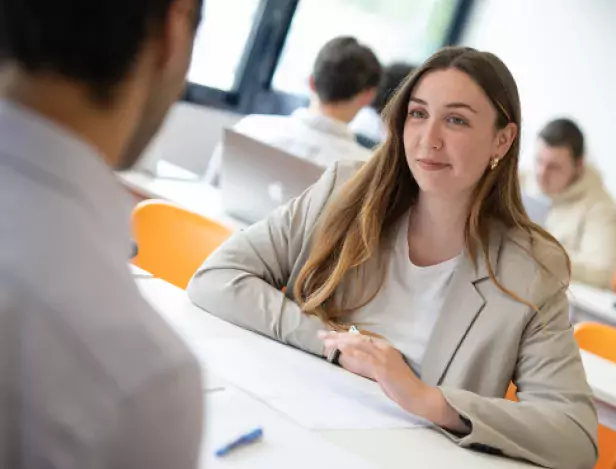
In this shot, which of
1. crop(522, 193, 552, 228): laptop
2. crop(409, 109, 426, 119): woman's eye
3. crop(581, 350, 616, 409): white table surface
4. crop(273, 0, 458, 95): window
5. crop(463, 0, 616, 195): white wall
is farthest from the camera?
crop(463, 0, 616, 195): white wall

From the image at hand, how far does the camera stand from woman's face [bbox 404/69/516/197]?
1795 millimetres

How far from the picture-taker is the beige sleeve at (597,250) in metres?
3.88

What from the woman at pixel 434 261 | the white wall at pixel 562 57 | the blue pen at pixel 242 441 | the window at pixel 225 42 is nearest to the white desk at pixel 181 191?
the woman at pixel 434 261

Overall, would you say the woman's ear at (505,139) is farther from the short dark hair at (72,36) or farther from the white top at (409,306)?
the short dark hair at (72,36)

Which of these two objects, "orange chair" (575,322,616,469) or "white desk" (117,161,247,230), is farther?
"white desk" (117,161,247,230)

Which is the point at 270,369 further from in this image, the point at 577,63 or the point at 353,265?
the point at 577,63

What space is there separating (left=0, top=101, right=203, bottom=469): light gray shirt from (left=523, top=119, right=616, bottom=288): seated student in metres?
3.82

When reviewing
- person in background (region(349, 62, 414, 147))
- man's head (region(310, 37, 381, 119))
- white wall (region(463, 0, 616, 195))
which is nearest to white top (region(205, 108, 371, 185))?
man's head (region(310, 37, 381, 119))

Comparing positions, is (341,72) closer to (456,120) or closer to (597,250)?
(597,250)

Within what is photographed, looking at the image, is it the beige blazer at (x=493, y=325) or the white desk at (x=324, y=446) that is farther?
the beige blazer at (x=493, y=325)

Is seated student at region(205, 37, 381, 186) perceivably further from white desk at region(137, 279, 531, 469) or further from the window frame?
white desk at region(137, 279, 531, 469)

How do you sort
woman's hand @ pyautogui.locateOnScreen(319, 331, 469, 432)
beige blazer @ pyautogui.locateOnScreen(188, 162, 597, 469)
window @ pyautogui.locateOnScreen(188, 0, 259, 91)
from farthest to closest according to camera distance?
window @ pyautogui.locateOnScreen(188, 0, 259, 91), beige blazer @ pyautogui.locateOnScreen(188, 162, 597, 469), woman's hand @ pyautogui.locateOnScreen(319, 331, 469, 432)

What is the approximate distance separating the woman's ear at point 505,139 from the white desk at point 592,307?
1.54m

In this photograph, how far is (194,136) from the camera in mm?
4441
